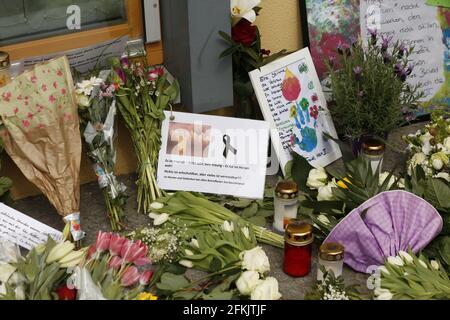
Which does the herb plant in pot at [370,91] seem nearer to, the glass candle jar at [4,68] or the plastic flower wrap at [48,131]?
the plastic flower wrap at [48,131]

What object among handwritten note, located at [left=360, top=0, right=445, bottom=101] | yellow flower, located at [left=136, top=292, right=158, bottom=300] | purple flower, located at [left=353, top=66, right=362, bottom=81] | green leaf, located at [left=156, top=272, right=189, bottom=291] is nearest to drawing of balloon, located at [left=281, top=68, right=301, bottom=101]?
purple flower, located at [left=353, top=66, right=362, bottom=81]

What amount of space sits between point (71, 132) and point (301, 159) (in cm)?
56

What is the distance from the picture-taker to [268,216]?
1.92 metres

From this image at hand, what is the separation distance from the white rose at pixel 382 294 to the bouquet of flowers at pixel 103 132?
24.2 inches

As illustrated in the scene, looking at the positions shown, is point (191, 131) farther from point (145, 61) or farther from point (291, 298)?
point (291, 298)

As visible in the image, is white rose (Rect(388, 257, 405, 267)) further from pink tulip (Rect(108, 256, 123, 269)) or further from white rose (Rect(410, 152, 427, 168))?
pink tulip (Rect(108, 256, 123, 269))

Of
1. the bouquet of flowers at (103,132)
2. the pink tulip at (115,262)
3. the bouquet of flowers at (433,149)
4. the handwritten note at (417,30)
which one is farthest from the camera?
the handwritten note at (417,30)

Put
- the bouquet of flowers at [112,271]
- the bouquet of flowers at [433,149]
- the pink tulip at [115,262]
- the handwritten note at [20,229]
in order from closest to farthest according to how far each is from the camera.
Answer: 1. the bouquet of flowers at [112,271]
2. the pink tulip at [115,262]
3. the handwritten note at [20,229]
4. the bouquet of flowers at [433,149]

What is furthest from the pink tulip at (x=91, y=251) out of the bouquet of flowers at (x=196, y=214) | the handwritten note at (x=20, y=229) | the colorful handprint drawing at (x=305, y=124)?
the colorful handprint drawing at (x=305, y=124)

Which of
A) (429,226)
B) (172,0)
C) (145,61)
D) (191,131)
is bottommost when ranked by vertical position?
(429,226)

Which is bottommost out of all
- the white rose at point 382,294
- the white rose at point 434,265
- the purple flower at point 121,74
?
the white rose at point 382,294

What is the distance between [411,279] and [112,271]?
1.93ft

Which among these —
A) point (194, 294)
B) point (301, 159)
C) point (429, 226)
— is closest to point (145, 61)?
point (301, 159)

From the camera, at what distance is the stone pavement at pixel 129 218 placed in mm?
1718
